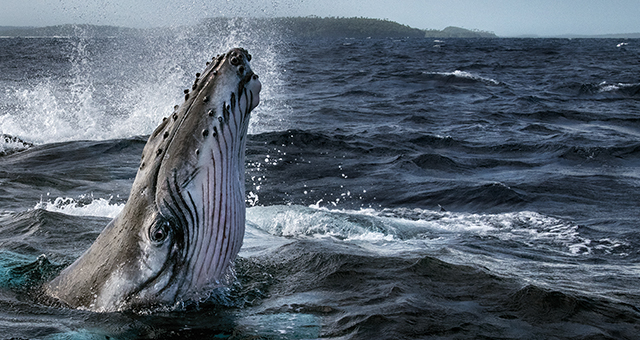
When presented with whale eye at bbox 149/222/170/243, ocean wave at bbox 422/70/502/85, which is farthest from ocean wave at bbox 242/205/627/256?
ocean wave at bbox 422/70/502/85

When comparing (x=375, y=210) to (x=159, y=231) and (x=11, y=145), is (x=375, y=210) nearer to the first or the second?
(x=159, y=231)

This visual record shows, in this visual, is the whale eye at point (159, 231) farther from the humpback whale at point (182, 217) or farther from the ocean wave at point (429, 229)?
the ocean wave at point (429, 229)

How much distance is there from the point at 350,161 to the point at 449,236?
5873mm

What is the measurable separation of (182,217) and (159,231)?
0.17 meters

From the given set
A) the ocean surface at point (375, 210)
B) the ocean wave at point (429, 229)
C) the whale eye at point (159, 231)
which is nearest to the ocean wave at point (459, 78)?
the ocean surface at point (375, 210)

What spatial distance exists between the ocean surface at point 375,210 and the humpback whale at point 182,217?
18 cm

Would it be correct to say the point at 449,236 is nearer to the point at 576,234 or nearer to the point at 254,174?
the point at 576,234

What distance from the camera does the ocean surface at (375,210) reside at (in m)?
4.43

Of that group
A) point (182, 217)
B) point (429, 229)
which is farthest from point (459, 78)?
point (182, 217)

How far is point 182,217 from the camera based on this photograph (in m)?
4.20

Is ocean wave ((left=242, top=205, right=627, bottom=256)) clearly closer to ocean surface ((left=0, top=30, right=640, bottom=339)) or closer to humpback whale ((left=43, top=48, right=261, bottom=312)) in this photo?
ocean surface ((left=0, top=30, right=640, bottom=339))

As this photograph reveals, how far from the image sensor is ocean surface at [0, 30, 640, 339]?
4.43 metres

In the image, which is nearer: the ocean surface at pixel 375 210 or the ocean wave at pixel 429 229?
the ocean surface at pixel 375 210

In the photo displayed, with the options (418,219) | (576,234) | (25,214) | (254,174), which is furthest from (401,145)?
(25,214)
